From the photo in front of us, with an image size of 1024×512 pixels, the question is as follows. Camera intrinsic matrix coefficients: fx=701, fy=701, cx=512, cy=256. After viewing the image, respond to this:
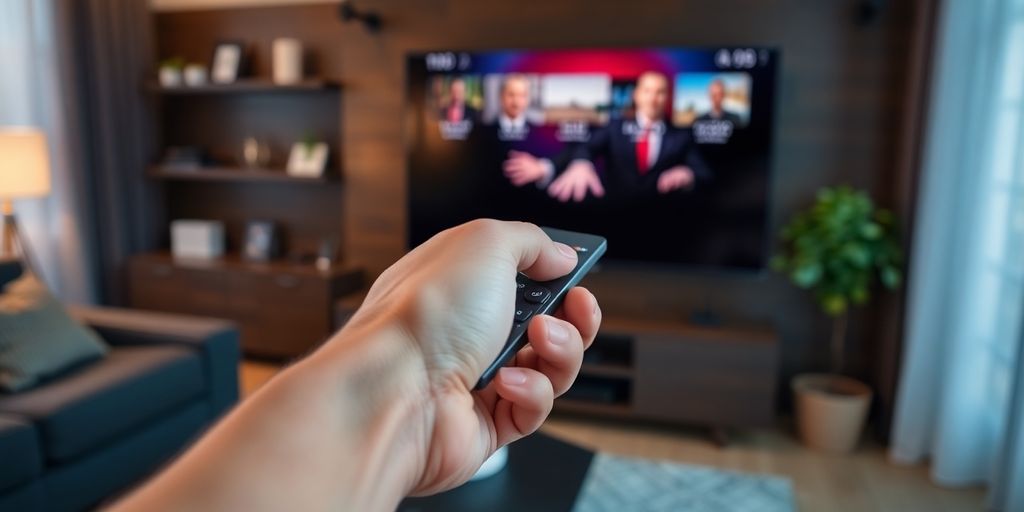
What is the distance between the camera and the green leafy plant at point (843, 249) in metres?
2.71

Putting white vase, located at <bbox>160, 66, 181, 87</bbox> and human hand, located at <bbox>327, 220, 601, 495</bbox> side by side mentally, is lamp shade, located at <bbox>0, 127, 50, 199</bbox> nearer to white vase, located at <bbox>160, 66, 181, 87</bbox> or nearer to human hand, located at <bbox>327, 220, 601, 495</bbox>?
white vase, located at <bbox>160, 66, 181, 87</bbox>

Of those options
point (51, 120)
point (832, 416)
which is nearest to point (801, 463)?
point (832, 416)

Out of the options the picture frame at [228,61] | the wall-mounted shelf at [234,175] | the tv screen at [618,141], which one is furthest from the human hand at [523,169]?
the picture frame at [228,61]

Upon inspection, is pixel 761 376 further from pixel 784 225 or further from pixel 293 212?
pixel 293 212

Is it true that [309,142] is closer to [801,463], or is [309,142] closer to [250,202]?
[250,202]

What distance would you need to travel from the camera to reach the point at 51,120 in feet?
11.9

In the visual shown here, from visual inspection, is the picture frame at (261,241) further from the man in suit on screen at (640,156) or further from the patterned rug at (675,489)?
the patterned rug at (675,489)

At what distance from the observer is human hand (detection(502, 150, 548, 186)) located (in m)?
3.15

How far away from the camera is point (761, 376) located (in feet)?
9.35

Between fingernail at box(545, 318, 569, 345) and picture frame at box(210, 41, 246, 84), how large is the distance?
11.7 ft

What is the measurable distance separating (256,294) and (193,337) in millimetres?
1064

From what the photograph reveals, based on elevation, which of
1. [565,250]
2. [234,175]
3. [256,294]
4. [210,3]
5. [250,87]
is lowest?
[256,294]

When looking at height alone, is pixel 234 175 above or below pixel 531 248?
below

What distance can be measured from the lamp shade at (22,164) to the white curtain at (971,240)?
3.69 metres
